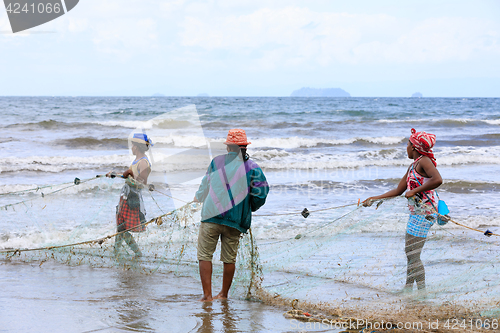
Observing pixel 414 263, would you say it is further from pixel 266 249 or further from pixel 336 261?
pixel 266 249

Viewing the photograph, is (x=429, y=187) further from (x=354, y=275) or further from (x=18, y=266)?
(x=18, y=266)

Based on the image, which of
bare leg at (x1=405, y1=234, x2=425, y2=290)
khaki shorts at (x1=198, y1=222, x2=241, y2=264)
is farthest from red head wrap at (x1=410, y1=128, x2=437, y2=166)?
khaki shorts at (x1=198, y1=222, x2=241, y2=264)

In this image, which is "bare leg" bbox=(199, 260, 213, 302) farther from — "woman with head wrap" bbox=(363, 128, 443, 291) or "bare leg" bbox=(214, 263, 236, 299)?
"woman with head wrap" bbox=(363, 128, 443, 291)

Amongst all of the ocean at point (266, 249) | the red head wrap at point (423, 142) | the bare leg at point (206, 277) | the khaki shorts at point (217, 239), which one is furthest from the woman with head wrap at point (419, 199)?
the bare leg at point (206, 277)

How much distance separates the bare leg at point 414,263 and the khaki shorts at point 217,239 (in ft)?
4.92

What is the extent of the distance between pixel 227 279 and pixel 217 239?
0.42 metres

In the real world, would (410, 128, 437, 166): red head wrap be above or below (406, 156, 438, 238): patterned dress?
above

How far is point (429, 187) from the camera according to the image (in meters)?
3.56

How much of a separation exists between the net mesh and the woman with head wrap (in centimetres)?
10

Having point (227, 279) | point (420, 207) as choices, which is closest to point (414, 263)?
point (420, 207)

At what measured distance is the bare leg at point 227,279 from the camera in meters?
3.96

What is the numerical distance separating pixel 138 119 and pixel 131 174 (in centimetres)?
2619

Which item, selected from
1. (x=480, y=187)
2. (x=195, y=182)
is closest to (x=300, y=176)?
(x=195, y=182)

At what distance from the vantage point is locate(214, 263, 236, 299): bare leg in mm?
3961
